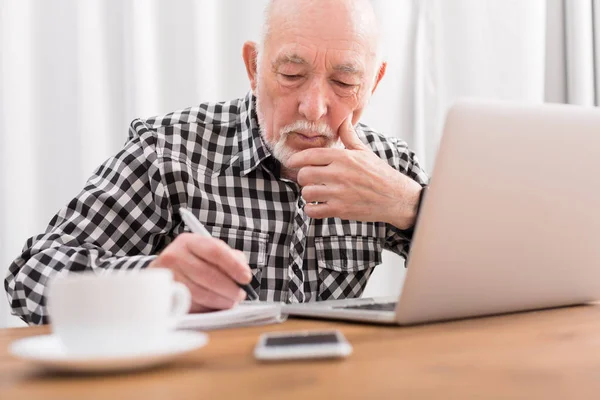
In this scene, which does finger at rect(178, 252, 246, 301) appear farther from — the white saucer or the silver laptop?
the white saucer

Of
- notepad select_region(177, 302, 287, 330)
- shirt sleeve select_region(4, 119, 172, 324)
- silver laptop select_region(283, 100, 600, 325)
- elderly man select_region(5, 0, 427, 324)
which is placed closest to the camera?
silver laptop select_region(283, 100, 600, 325)

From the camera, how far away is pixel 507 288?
91 centimetres

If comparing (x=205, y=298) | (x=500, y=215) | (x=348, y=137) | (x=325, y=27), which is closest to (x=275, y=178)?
(x=348, y=137)

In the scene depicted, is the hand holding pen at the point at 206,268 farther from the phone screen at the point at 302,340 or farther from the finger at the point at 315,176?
the finger at the point at 315,176

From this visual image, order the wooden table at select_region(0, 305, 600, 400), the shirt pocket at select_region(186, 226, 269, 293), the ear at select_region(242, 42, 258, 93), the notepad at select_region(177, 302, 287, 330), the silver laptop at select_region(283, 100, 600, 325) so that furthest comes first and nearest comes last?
1. the ear at select_region(242, 42, 258, 93)
2. the shirt pocket at select_region(186, 226, 269, 293)
3. the notepad at select_region(177, 302, 287, 330)
4. the silver laptop at select_region(283, 100, 600, 325)
5. the wooden table at select_region(0, 305, 600, 400)

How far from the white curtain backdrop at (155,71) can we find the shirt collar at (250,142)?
0.55 meters

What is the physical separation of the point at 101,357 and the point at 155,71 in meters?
1.66

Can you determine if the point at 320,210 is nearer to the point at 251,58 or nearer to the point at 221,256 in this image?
the point at 221,256

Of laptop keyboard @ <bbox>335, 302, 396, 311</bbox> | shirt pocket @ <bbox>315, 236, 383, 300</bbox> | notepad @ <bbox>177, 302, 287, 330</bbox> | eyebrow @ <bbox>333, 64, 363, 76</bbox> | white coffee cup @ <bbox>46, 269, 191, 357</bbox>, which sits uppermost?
eyebrow @ <bbox>333, 64, 363, 76</bbox>

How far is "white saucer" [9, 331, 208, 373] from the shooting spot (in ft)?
1.87

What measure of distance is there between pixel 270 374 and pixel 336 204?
0.67 metres

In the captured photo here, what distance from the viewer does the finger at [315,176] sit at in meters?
1.23

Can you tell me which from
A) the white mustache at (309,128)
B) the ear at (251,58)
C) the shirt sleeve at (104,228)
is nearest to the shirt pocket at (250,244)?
the shirt sleeve at (104,228)

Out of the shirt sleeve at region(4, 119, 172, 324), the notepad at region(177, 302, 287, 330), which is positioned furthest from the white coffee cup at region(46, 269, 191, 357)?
the shirt sleeve at region(4, 119, 172, 324)
